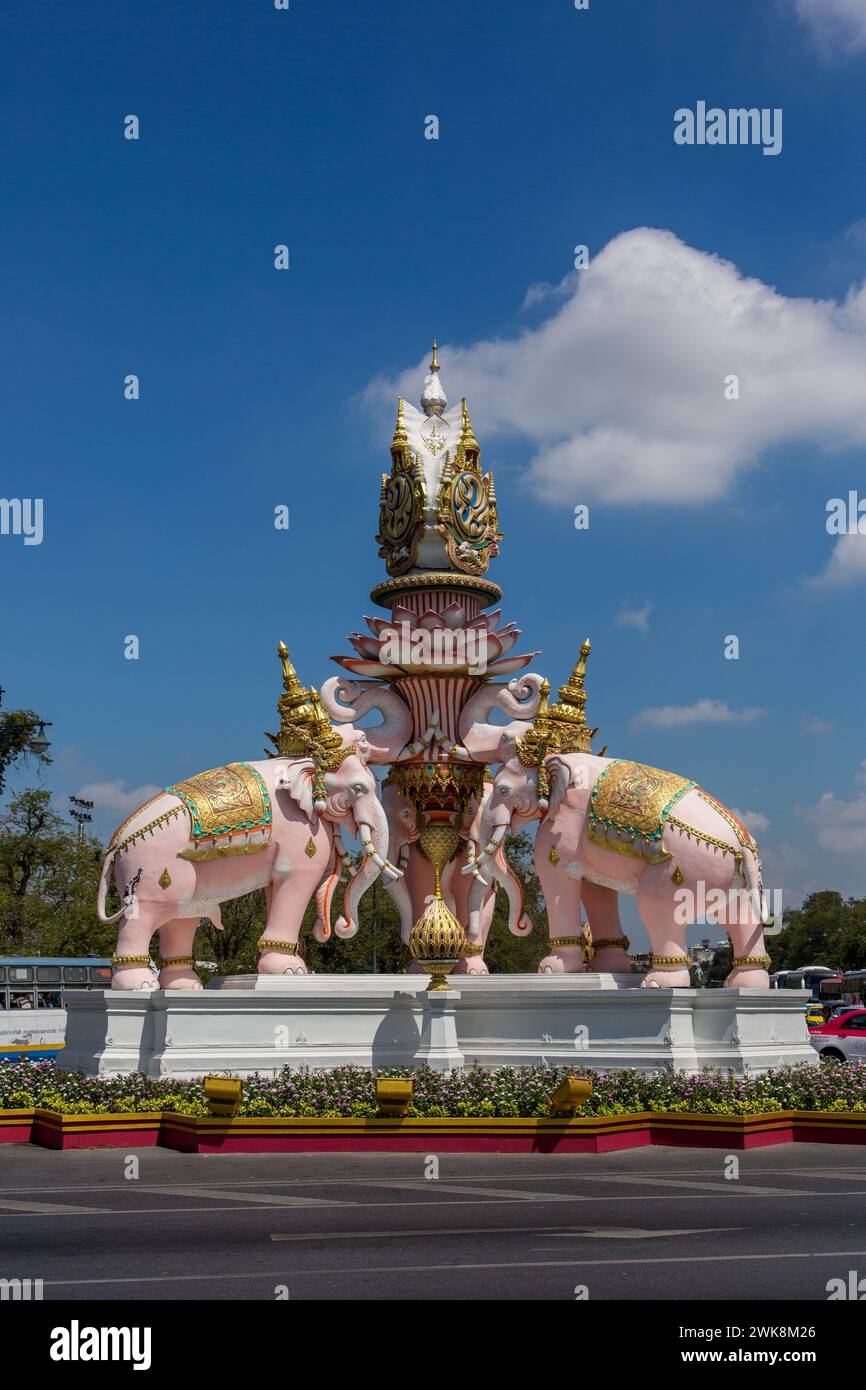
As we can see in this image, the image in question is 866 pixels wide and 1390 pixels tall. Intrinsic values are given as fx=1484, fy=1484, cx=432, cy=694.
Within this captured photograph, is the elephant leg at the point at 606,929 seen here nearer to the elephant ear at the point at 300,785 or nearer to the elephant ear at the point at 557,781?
the elephant ear at the point at 557,781

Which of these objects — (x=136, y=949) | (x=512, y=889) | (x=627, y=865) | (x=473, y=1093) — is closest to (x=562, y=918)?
(x=512, y=889)

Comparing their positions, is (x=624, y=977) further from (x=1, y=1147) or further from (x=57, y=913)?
(x=57, y=913)

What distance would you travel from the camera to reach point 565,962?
57.2 feet

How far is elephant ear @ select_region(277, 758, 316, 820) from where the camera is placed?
17.6 metres

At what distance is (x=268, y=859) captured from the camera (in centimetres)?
1748

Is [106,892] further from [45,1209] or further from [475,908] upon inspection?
[45,1209]

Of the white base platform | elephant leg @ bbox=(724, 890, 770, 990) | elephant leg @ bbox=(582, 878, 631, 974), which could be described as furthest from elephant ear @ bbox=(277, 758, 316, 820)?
elephant leg @ bbox=(724, 890, 770, 990)

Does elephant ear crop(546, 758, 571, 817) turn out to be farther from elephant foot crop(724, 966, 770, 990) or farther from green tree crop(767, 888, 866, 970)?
green tree crop(767, 888, 866, 970)

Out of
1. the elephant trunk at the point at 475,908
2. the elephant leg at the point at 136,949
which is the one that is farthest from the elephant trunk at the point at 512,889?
the elephant leg at the point at 136,949

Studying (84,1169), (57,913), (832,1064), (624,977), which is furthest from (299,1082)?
(57,913)

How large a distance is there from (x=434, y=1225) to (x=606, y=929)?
859 cm

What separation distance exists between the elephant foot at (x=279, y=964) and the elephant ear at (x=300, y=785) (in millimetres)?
1645
